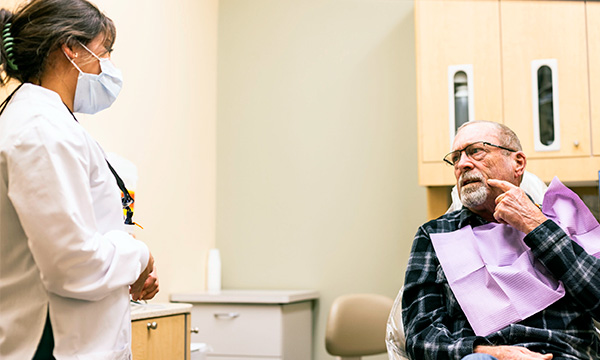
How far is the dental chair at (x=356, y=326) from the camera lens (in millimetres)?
3086

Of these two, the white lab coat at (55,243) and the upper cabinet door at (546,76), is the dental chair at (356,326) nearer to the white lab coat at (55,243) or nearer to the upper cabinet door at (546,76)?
the upper cabinet door at (546,76)

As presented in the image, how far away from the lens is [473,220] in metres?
2.15

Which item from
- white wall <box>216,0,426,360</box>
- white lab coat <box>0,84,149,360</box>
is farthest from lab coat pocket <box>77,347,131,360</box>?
white wall <box>216,0,426,360</box>

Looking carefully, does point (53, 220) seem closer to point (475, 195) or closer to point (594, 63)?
point (475, 195)

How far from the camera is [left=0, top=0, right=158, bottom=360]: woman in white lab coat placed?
4.00 ft

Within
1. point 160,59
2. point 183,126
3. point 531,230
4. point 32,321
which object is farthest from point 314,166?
point 32,321

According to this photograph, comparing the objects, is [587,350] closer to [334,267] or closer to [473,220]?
[473,220]

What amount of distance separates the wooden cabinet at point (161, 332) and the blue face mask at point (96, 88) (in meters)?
0.86

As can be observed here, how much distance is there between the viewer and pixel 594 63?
3.09m

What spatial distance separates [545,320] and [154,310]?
1.32 metres

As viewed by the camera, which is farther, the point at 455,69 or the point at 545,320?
the point at 455,69

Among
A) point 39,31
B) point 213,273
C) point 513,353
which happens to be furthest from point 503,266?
point 213,273

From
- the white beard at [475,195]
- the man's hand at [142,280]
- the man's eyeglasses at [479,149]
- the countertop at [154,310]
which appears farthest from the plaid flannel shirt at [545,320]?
the countertop at [154,310]

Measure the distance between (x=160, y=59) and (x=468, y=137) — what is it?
6.18ft
